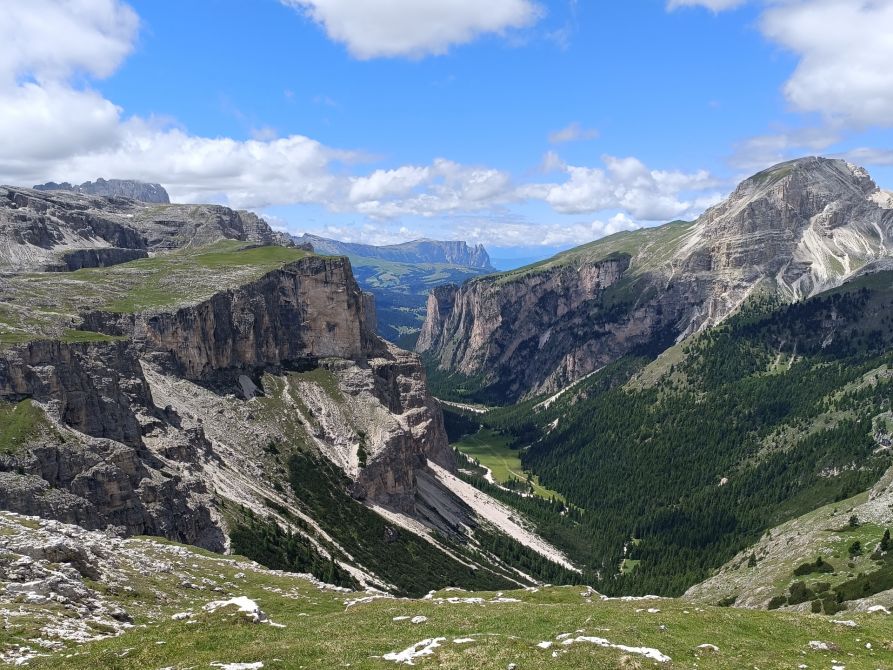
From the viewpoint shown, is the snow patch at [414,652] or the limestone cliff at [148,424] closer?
the snow patch at [414,652]

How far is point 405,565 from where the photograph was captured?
160 metres

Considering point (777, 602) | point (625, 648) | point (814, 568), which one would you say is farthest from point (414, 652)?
point (814, 568)

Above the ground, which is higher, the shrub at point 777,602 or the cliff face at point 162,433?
the cliff face at point 162,433

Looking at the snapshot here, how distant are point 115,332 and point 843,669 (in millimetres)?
173965

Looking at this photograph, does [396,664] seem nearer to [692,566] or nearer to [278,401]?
[278,401]

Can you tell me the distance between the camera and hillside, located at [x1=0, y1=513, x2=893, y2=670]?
35.7m

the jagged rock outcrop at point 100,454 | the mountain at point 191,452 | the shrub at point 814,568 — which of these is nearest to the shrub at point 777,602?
the shrub at point 814,568

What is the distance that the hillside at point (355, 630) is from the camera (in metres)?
35.7

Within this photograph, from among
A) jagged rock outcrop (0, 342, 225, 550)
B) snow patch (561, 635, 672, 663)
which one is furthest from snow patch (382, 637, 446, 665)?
jagged rock outcrop (0, 342, 225, 550)

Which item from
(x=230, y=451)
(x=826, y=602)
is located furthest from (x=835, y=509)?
(x=230, y=451)

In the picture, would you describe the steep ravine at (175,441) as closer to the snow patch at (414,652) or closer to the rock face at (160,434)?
the rock face at (160,434)

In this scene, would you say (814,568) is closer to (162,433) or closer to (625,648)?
(625,648)

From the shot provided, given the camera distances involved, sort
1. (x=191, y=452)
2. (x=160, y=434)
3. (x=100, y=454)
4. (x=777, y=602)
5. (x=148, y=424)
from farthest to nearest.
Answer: (x=191, y=452) < (x=148, y=424) < (x=160, y=434) < (x=100, y=454) < (x=777, y=602)

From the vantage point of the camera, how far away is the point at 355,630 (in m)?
45.1
